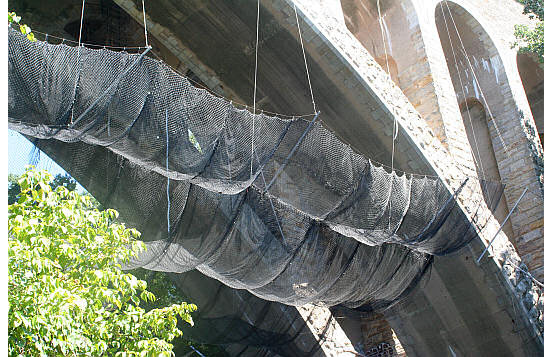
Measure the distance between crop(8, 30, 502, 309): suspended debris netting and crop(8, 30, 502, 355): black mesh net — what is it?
0.01 m

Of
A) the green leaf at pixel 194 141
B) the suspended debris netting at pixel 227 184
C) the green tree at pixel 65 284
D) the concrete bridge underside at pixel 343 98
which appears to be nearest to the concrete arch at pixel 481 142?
the concrete bridge underside at pixel 343 98

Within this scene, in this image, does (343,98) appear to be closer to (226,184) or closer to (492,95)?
(226,184)

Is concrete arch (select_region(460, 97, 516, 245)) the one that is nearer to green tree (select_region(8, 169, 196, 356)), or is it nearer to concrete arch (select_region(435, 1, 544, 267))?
concrete arch (select_region(435, 1, 544, 267))

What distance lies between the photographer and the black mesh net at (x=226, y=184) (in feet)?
15.8

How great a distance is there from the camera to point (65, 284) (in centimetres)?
468

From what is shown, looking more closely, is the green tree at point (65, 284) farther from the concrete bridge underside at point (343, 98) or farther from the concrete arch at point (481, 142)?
the concrete arch at point (481, 142)

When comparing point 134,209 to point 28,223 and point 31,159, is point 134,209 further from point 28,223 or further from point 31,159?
point 28,223

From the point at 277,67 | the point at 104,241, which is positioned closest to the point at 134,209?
the point at 104,241

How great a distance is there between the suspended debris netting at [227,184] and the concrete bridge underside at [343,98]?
4.18 ft

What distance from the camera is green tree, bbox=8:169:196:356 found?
409cm

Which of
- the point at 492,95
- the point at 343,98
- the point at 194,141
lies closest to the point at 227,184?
the point at 194,141

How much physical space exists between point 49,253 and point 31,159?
95 centimetres

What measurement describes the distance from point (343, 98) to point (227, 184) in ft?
12.7

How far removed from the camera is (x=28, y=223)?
437 cm
